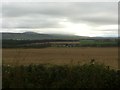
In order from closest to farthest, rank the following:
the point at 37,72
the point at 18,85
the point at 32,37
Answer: the point at 18,85 → the point at 37,72 → the point at 32,37

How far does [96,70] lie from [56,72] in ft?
3.34

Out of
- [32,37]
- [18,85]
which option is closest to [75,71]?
[18,85]

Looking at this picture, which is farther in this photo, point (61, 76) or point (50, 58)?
point (50, 58)

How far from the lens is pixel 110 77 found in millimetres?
7004

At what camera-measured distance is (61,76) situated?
712cm

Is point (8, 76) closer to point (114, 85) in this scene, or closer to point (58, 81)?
point (58, 81)

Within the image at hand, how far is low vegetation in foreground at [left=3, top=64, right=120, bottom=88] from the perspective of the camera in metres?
6.82

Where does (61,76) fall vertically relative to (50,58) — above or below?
above

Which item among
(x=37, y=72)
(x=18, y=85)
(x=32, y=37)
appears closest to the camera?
(x=18, y=85)

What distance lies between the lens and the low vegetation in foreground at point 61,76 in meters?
6.82

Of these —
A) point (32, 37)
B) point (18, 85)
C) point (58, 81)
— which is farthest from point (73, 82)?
point (32, 37)

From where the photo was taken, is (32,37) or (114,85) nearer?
(114,85)

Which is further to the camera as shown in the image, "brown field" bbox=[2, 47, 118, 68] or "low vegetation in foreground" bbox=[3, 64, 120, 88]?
"brown field" bbox=[2, 47, 118, 68]

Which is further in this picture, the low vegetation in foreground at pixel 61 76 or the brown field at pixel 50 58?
the brown field at pixel 50 58
